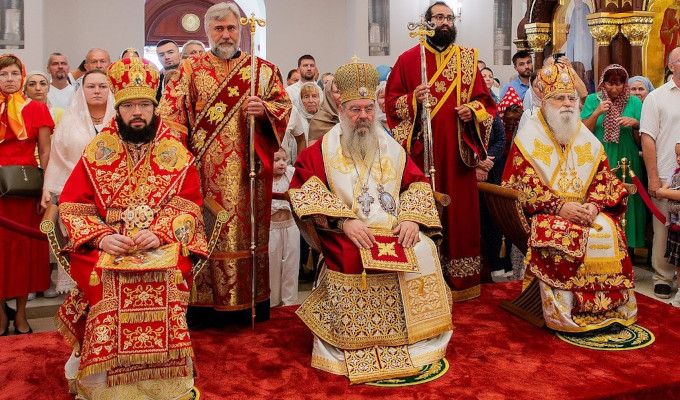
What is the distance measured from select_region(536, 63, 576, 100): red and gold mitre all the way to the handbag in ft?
Result: 11.3

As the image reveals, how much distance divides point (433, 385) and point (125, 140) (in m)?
2.01

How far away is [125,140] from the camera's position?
3.68 metres

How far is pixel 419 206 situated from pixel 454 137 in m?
1.14

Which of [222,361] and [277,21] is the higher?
[277,21]

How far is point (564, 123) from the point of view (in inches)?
182

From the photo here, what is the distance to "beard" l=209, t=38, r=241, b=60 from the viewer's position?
14.6 feet

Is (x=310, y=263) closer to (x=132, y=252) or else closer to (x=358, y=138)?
(x=358, y=138)

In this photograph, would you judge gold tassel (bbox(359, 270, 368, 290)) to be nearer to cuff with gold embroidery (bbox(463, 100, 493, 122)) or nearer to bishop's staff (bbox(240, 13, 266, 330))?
bishop's staff (bbox(240, 13, 266, 330))

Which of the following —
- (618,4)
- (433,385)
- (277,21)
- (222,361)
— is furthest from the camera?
(277,21)

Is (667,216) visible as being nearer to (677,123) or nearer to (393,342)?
(677,123)

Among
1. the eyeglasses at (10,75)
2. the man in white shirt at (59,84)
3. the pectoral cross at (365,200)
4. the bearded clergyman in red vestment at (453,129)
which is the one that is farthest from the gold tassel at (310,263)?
the man in white shirt at (59,84)

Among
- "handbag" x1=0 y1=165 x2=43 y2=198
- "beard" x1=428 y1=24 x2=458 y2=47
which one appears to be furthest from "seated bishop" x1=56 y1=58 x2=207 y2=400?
"beard" x1=428 y1=24 x2=458 y2=47

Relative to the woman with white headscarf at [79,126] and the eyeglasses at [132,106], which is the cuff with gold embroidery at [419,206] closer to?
the eyeglasses at [132,106]

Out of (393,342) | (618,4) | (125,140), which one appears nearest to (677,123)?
(618,4)
